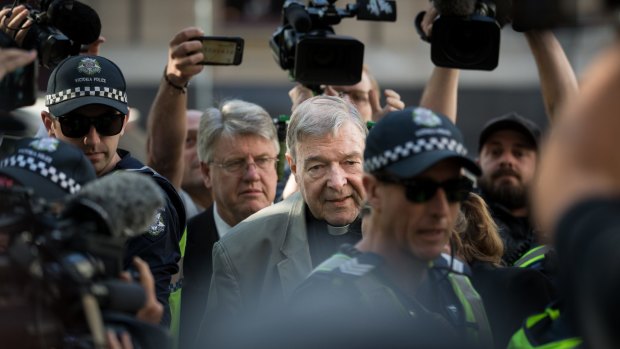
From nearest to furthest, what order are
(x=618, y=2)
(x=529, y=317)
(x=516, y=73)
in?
1. (x=618, y=2)
2. (x=529, y=317)
3. (x=516, y=73)

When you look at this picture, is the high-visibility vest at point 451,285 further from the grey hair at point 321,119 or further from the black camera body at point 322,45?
the black camera body at point 322,45

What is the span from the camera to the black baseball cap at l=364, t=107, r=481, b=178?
145 inches

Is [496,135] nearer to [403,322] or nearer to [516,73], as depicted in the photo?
[403,322]

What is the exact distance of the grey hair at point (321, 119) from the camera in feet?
17.5

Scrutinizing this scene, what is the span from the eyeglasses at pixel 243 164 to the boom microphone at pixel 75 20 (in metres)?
1.06

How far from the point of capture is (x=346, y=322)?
345 centimetres

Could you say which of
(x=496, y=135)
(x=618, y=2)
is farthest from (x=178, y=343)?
(x=618, y=2)

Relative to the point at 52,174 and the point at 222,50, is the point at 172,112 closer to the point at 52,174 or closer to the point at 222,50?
the point at 222,50

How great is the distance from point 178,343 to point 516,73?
19.3 metres

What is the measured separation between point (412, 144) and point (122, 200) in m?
0.92

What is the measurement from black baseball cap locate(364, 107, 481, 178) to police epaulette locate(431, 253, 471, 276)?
328 mm

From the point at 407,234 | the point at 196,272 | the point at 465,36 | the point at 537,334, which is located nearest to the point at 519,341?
the point at 537,334

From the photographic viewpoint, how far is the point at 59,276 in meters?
3.04

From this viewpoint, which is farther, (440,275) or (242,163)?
(242,163)
